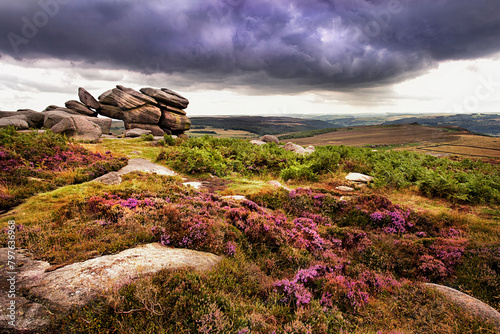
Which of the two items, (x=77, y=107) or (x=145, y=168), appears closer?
(x=145, y=168)

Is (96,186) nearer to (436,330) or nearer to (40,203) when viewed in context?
(40,203)

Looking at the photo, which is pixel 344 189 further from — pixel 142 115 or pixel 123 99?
pixel 123 99

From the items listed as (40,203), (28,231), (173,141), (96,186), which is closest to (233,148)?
(173,141)

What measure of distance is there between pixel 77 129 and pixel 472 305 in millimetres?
31934

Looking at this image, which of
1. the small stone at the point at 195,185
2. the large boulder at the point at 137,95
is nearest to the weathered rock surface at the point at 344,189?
the small stone at the point at 195,185

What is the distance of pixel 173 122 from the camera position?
159 feet

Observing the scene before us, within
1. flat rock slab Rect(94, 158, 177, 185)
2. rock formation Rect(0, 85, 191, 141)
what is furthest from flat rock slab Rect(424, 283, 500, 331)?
rock formation Rect(0, 85, 191, 141)

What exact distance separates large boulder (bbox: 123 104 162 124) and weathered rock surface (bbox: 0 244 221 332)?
44377mm

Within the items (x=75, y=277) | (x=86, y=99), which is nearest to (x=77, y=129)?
(x=86, y=99)

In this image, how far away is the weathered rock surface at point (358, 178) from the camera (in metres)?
12.9

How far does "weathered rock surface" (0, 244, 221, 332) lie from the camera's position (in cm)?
301

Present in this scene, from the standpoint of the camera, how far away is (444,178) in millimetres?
10602

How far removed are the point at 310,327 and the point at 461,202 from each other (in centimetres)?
1098

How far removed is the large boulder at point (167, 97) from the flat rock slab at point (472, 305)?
5229cm
